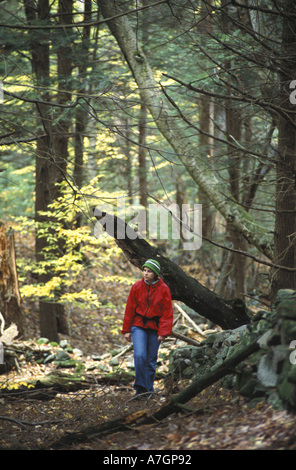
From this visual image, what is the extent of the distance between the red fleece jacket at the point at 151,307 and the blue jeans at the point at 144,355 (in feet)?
0.36

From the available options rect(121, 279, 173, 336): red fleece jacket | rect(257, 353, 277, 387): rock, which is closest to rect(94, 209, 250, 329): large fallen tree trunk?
rect(121, 279, 173, 336): red fleece jacket

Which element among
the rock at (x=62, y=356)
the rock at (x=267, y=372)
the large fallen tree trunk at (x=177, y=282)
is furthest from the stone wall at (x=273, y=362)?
the rock at (x=62, y=356)

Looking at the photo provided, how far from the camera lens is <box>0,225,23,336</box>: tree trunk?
10703mm

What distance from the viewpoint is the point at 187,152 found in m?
7.27

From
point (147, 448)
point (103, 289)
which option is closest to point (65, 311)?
point (103, 289)

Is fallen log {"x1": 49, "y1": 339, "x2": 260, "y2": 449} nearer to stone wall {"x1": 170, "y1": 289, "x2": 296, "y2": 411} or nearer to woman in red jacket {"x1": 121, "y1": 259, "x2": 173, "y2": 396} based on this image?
stone wall {"x1": 170, "y1": 289, "x2": 296, "y2": 411}

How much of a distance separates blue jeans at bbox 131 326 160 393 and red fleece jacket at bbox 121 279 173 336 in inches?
4.4

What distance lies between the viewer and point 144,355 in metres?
5.98

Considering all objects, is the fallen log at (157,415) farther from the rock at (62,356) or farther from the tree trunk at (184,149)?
the rock at (62,356)

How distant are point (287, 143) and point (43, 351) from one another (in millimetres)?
7139

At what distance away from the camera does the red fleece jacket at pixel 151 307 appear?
5.93 m

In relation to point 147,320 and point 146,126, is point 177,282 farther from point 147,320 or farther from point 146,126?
point 146,126
